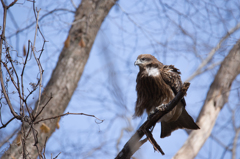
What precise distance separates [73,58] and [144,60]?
2.01 m

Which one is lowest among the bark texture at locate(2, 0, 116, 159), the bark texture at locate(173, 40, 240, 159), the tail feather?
the tail feather

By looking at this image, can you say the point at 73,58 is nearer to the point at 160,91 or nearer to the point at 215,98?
the point at 160,91

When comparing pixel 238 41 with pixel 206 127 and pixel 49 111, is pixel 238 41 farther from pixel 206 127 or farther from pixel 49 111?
pixel 49 111

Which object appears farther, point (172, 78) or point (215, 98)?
point (215, 98)

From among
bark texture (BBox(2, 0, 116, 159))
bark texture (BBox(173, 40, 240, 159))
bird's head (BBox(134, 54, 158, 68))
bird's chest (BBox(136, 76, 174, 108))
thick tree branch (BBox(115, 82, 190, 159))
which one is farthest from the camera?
bark texture (BBox(173, 40, 240, 159))

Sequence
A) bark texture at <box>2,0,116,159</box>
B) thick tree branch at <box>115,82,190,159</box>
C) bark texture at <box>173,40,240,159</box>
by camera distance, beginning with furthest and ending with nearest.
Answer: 1. bark texture at <box>173,40,240,159</box>
2. bark texture at <box>2,0,116,159</box>
3. thick tree branch at <box>115,82,190,159</box>

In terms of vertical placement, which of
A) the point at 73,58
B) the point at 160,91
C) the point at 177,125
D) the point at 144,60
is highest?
the point at 73,58

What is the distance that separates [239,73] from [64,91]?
4.13 metres

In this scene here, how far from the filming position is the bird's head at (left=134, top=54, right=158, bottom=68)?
440 centimetres

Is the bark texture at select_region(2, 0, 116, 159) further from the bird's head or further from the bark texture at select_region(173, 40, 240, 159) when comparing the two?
the bark texture at select_region(173, 40, 240, 159)

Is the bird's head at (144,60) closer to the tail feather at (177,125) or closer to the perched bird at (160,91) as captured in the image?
the perched bird at (160,91)

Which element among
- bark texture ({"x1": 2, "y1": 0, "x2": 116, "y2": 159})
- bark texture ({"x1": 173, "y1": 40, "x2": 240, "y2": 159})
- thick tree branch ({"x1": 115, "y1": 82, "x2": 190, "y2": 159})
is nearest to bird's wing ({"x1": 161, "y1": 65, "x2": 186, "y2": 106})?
thick tree branch ({"x1": 115, "y1": 82, "x2": 190, "y2": 159})

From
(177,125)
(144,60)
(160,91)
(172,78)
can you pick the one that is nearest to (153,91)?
(160,91)

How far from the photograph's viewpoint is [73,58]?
19.0 feet
